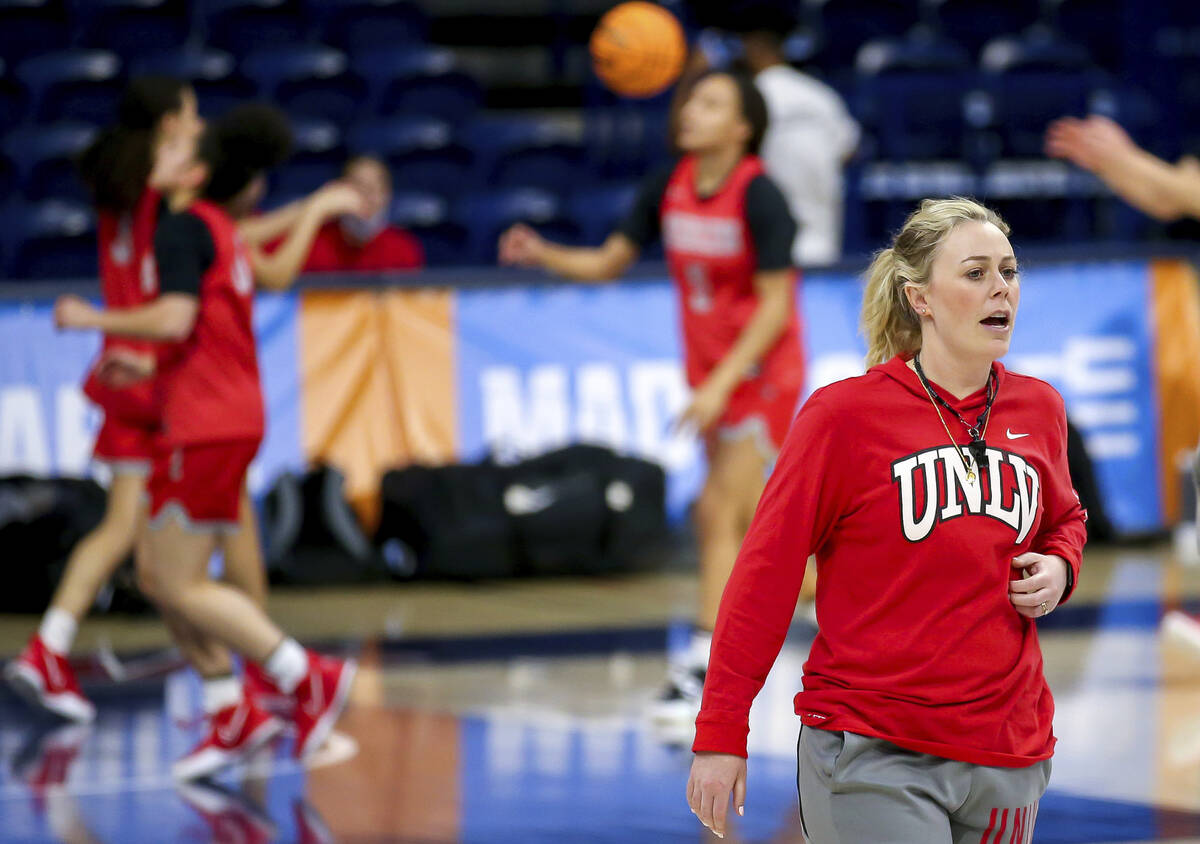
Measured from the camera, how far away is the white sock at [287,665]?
19.3 ft

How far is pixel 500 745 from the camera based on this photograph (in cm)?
629

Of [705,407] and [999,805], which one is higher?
[705,407]

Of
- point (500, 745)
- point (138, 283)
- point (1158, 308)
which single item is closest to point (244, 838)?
point (500, 745)

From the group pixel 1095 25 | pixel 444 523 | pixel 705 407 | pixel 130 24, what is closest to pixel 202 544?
pixel 705 407

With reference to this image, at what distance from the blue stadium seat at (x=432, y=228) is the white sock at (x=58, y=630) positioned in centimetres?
516

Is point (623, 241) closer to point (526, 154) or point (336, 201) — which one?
point (336, 201)

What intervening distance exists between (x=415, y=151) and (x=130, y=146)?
19.2 feet

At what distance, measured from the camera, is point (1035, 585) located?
9.86 feet

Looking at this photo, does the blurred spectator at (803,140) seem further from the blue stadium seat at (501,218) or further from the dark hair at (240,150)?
the dark hair at (240,150)

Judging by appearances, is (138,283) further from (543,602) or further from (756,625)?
(756,625)

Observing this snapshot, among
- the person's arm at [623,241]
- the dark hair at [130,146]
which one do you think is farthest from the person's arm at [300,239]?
the person's arm at [623,241]

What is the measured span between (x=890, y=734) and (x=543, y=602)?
645 centimetres

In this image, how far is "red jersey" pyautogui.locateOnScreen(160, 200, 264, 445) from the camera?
18.9 feet

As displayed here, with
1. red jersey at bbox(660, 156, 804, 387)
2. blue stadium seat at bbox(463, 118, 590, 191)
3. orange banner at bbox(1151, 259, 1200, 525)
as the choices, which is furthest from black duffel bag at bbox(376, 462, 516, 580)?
orange banner at bbox(1151, 259, 1200, 525)
